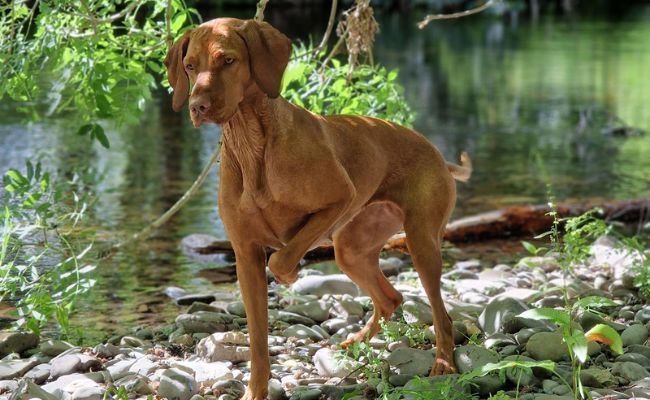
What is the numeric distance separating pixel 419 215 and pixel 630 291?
2.64 meters

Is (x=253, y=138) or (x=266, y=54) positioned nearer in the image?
(x=266, y=54)

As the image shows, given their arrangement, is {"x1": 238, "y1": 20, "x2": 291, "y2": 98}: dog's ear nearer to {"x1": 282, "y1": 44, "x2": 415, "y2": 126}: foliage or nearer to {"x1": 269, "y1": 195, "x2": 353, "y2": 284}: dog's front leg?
{"x1": 269, "y1": 195, "x2": 353, "y2": 284}: dog's front leg

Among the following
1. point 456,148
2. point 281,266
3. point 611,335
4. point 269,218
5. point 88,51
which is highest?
point 88,51

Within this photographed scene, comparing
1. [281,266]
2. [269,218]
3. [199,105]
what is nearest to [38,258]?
[269,218]

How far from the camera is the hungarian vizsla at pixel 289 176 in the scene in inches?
209

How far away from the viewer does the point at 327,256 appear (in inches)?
414

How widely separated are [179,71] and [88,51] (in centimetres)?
278

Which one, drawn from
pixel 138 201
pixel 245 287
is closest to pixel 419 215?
pixel 245 287

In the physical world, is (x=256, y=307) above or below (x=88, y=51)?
below

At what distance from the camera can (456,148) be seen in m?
17.1

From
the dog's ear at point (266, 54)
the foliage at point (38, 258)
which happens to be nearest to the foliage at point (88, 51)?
the foliage at point (38, 258)

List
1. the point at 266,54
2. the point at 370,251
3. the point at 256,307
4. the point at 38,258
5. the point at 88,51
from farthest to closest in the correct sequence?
the point at 88,51 < the point at 38,258 < the point at 370,251 < the point at 256,307 < the point at 266,54

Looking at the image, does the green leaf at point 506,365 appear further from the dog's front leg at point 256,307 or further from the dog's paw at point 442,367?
the dog's front leg at point 256,307

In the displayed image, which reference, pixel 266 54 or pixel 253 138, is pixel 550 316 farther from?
pixel 266 54
